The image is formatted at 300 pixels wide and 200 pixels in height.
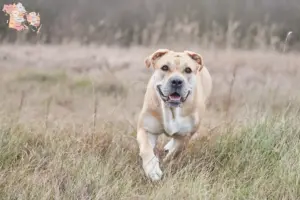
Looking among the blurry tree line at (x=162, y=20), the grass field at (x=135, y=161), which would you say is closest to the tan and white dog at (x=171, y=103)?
the grass field at (x=135, y=161)

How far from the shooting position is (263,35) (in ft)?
40.5

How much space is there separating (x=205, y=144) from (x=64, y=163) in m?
1.25

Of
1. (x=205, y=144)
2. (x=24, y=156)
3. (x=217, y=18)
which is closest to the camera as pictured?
(x=24, y=156)

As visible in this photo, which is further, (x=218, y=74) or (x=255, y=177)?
(x=218, y=74)

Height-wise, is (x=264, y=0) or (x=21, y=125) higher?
(x=264, y=0)

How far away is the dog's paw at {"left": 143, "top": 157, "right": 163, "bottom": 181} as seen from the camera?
4660mm

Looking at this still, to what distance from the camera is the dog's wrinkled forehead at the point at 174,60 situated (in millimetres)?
5008

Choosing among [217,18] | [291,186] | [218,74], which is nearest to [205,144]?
[291,186]

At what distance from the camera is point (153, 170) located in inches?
185

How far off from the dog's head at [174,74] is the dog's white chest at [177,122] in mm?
139

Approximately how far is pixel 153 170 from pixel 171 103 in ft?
1.87

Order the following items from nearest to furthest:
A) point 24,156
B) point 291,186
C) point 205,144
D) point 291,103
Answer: point 291,186 < point 24,156 < point 205,144 < point 291,103

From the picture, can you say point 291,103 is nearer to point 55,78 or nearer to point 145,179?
point 145,179

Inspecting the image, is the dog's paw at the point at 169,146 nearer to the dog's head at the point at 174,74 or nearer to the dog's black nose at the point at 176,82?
the dog's head at the point at 174,74
